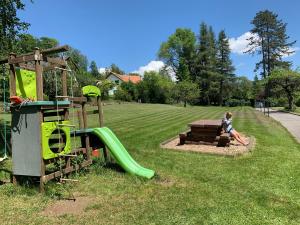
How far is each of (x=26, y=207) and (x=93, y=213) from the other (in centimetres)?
115

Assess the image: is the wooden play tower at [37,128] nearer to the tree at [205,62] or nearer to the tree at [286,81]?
the tree at [286,81]

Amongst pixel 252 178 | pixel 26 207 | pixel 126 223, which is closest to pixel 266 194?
pixel 252 178

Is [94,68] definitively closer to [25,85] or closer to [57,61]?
[57,61]

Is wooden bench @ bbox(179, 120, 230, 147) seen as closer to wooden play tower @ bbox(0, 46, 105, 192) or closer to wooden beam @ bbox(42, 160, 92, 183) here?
wooden beam @ bbox(42, 160, 92, 183)

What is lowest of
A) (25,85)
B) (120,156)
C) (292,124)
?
(292,124)

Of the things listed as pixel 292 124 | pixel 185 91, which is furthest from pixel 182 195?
pixel 185 91

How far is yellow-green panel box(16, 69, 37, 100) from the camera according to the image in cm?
652

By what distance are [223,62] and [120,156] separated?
A: 2634 inches

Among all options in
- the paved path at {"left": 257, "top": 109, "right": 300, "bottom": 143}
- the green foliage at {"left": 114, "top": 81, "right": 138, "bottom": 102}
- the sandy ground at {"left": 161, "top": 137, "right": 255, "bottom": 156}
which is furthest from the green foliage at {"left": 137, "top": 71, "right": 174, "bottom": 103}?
the sandy ground at {"left": 161, "top": 137, "right": 255, "bottom": 156}

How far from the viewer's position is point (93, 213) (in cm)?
498

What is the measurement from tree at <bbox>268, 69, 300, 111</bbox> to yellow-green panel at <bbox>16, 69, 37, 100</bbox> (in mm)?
34113

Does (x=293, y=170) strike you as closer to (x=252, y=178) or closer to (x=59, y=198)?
(x=252, y=178)

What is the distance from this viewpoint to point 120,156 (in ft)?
24.2

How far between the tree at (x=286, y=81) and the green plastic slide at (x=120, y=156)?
32.7 metres
